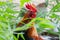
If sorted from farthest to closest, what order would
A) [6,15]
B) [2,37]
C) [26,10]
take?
[26,10] → [6,15] → [2,37]

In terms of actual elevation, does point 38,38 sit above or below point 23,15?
below

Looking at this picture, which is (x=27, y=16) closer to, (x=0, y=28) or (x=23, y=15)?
(x=23, y=15)

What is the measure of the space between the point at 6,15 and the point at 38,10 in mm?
173

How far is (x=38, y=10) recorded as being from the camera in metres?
0.76

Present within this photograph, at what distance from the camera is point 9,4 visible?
2.46ft

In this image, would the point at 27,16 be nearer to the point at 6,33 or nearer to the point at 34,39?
the point at 34,39

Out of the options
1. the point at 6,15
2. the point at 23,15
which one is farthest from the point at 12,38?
the point at 23,15

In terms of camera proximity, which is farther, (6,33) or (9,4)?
(9,4)

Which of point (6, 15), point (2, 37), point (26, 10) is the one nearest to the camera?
point (2, 37)

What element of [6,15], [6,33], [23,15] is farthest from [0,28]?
[23,15]

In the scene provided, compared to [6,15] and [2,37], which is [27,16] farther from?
[2,37]

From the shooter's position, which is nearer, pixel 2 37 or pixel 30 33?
pixel 2 37

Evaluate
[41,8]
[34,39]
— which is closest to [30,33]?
[34,39]

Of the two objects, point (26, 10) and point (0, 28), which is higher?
point (26, 10)
